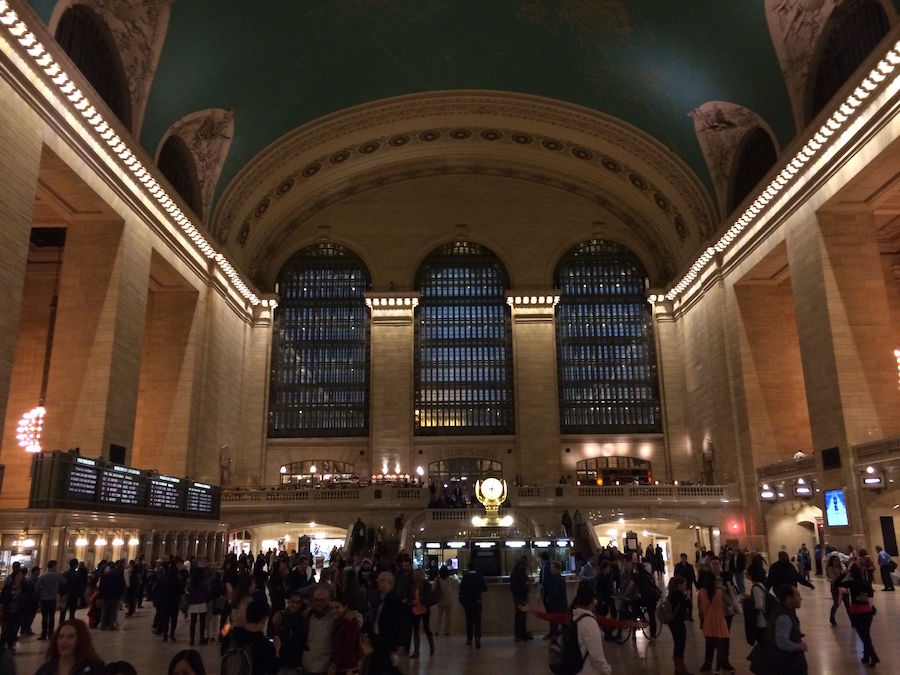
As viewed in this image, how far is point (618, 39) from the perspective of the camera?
2394 centimetres

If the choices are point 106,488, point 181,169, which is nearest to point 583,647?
point 106,488

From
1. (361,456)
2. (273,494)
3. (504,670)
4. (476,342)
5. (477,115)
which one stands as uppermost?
(477,115)

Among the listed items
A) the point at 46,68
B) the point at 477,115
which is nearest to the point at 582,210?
the point at 477,115

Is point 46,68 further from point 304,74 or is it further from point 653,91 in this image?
point 653,91

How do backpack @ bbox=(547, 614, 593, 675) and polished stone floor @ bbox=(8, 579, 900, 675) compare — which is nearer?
backpack @ bbox=(547, 614, 593, 675)

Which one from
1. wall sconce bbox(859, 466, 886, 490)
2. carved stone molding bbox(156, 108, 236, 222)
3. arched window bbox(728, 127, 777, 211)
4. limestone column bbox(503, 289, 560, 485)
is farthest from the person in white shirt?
limestone column bbox(503, 289, 560, 485)

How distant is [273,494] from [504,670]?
18.9 metres

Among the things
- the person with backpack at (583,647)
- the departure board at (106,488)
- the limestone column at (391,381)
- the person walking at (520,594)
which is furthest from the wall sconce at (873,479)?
the limestone column at (391,381)

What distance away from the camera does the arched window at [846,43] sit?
726 inches

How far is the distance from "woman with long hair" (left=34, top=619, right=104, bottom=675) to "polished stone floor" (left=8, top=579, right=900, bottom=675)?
5.43m

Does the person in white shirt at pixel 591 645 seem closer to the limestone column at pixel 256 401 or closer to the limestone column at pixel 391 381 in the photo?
the limestone column at pixel 391 381

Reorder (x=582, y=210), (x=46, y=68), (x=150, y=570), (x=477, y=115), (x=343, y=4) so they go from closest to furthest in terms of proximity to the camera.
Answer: (x=46, y=68) → (x=150, y=570) → (x=343, y=4) → (x=477, y=115) → (x=582, y=210)

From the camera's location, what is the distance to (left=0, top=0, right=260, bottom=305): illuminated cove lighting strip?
Result: 1480cm

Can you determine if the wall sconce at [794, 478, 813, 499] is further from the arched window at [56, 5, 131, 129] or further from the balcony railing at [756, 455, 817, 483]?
the arched window at [56, 5, 131, 129]
